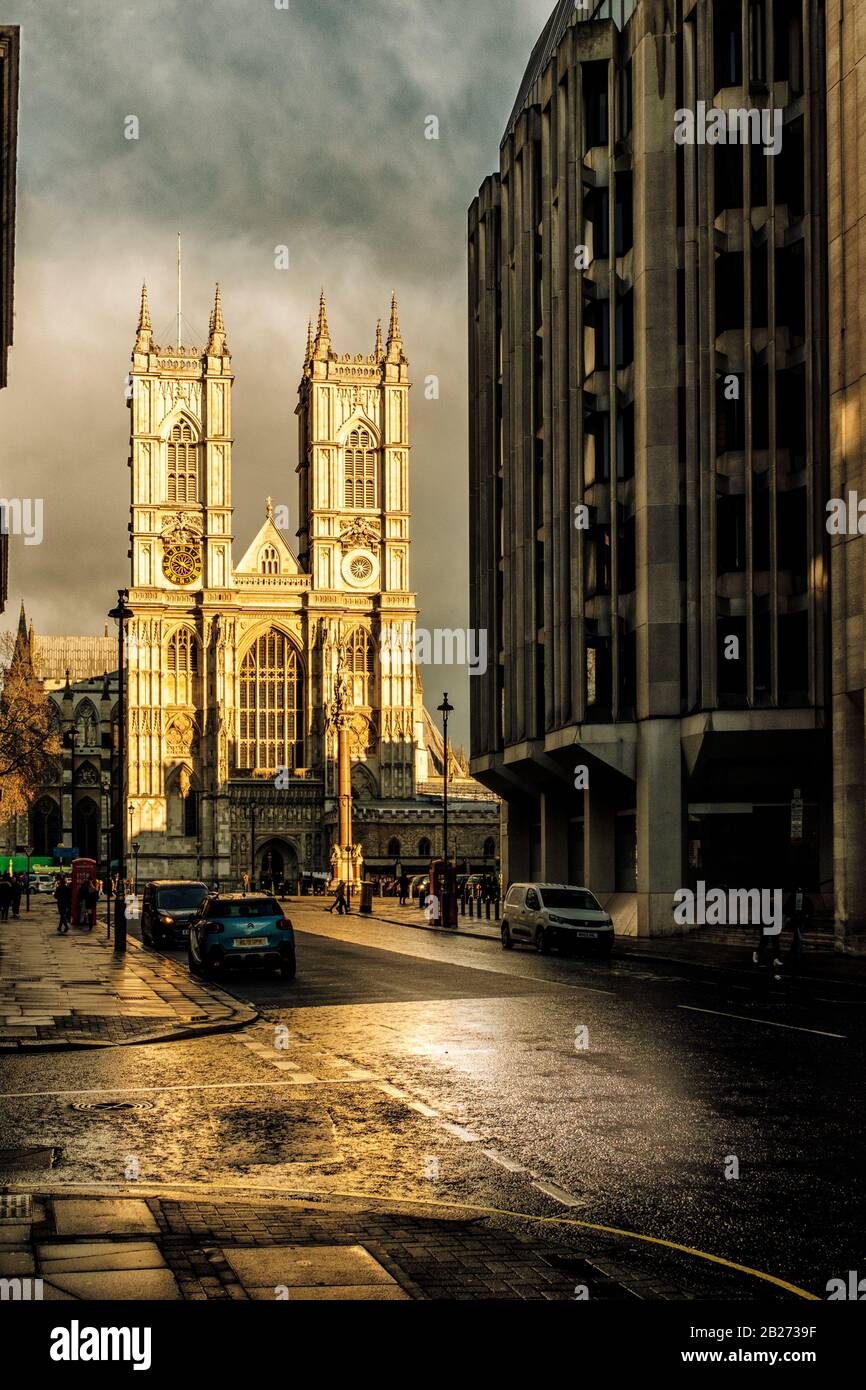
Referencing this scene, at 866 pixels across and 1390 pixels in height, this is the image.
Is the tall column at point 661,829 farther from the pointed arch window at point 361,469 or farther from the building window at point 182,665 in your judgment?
the pointed arch window at point 361,469

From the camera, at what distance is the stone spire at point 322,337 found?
128125 millimetres

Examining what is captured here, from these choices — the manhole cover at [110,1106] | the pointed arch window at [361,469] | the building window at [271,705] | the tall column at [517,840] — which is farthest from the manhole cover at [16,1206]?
the pointed arch window at [361,469]

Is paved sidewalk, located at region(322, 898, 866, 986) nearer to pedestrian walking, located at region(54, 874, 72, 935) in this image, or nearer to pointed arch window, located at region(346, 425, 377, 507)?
pedestrian walking, located at region(54, 874, 72, 935)

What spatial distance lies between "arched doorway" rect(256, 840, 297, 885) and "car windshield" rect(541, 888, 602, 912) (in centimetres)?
8524

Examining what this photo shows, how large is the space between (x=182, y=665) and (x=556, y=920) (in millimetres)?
91418

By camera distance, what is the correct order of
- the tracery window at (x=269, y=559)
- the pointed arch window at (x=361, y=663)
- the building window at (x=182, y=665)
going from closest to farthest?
the building window at (x=182, y=665) → the pointed arch window at (x=361, y=663) → the tracery window at (x=269, y=559)

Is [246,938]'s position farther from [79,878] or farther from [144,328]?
[144,328]

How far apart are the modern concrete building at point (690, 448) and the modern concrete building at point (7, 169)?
52.8ft

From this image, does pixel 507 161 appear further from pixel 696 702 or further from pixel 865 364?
pixel 865 364

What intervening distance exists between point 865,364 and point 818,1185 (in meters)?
24.8

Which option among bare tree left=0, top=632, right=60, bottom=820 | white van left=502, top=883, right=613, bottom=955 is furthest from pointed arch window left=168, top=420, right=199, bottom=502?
white van left=502, top=883, right=613, bottom=955

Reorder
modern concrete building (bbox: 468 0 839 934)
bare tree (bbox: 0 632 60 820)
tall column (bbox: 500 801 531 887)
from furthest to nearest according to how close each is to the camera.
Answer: tall column (bbox: 500 801 531 887) < bare tree (bbox: 0 632 60 820) < modern concrete building (bbox: 468 0 839 934)

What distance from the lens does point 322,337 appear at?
424 ft

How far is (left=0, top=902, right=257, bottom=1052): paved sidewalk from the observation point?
16656 mm
